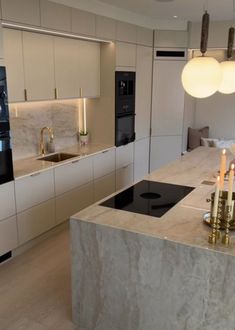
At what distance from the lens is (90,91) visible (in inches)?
185

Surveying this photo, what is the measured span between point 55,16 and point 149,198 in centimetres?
230

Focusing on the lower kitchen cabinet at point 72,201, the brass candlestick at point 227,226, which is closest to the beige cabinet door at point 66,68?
the lower kitchen cabinet at point 72,201

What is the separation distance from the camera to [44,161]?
4016 millimetres

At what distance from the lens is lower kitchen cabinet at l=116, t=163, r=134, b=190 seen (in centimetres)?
519

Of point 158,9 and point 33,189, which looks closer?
point 33,189

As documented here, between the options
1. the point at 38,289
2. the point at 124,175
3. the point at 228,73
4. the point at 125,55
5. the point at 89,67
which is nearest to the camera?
the point at 228,73

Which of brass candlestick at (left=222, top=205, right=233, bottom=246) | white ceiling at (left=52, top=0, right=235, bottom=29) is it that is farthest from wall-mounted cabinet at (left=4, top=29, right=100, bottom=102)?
brass candlestick at (left=222, top=205, right=233, bottom=246)

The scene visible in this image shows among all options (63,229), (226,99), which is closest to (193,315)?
(63,229)

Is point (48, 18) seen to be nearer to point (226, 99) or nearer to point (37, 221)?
point (37, 221)

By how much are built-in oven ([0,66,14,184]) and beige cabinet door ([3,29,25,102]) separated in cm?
36

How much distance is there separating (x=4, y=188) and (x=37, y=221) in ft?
2.09

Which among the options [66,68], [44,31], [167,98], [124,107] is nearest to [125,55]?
[124,107]

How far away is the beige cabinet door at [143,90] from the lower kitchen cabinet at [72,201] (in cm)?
154

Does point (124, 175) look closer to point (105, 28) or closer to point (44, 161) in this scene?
point (44, 161)
